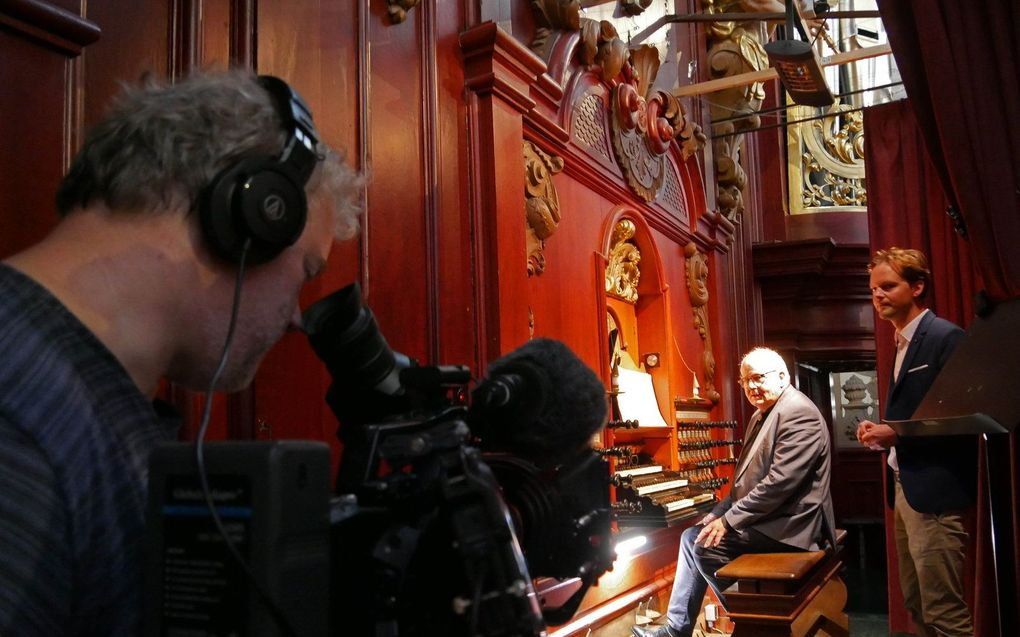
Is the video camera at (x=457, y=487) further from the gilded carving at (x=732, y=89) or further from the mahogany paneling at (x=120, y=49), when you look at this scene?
the gilded carving at (x=732, y=89)

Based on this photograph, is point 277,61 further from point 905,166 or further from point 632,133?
point 905,166

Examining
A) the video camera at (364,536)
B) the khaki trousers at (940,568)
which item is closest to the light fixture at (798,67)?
the khaki trousers at (940,568)

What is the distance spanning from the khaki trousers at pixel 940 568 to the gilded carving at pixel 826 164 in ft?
15.8

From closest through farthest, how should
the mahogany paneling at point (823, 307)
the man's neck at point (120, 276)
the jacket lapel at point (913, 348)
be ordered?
the man's neck at point (120, 276), the jacket lapel at point (913, 348), the mahogany paneling at point (823, 307)

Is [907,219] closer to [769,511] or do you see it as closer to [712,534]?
[769,511]

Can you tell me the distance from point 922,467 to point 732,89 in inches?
160

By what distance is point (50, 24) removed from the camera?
5.22ft

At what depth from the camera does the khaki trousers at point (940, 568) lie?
3.29 meters

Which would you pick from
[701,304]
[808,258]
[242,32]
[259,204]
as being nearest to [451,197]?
[242,32]

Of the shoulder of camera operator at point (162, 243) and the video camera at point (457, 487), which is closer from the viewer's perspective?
the video camera at point (457, 487)

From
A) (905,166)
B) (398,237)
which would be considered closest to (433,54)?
(398,237)

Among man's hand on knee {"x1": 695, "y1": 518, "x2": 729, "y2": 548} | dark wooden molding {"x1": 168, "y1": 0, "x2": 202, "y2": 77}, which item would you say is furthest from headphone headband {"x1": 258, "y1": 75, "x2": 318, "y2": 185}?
man's hand on knee {"x1": 695, "y1": 518, "x2": 729, "y2": 548}

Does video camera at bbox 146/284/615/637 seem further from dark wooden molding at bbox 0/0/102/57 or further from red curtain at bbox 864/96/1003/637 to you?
red curtain at bbox 864/96/1003/637

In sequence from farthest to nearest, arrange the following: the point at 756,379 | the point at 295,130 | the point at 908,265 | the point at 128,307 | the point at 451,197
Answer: the point at 756,379 < the point at 908,265 < the point at 451,197 < the point at 295,130 < the point at 128,307
